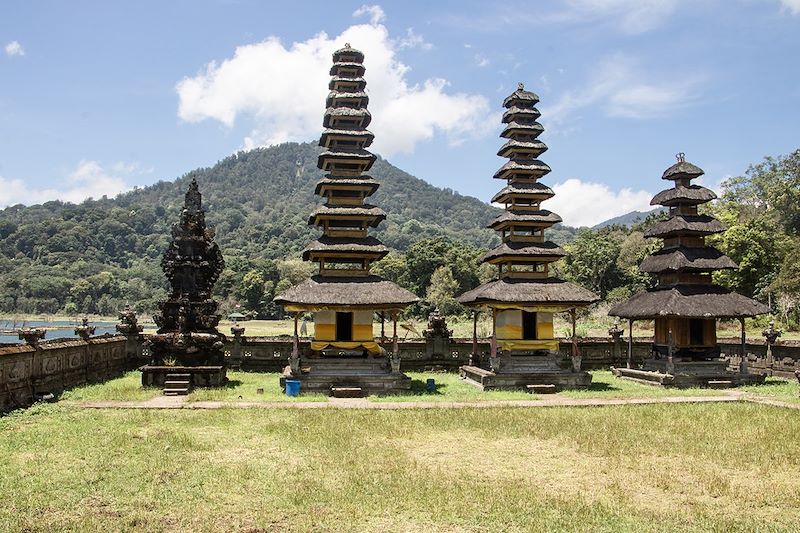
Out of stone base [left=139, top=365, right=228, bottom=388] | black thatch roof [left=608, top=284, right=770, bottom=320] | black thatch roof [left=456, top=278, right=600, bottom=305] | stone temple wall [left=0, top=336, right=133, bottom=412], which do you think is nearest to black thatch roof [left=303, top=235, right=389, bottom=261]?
black thatch roof [left=456, top=278, right=600, bottom=305]

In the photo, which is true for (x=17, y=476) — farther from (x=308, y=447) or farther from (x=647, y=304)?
(x=647, y=304)

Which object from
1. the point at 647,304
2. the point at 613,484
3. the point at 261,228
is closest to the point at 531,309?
the point at 647,304

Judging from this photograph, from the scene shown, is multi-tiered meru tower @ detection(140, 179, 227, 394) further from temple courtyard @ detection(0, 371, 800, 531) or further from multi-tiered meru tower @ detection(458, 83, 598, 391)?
multi-tiered meru tower @ detection(458, 83, 598, 391)

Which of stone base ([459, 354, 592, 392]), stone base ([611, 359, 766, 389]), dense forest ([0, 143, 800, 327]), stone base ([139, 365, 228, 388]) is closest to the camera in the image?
stone base ([139, 365, 228, 388])

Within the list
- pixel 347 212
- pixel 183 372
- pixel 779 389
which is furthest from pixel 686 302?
pixel 183 372

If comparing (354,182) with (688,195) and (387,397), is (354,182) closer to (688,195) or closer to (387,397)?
(387,397)

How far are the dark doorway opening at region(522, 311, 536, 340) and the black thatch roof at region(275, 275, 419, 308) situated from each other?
5.61m

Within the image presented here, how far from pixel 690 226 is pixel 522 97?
9764 millimetres

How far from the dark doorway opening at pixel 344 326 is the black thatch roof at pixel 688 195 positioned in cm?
1563

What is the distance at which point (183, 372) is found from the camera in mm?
26453

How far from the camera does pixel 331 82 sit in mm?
30953

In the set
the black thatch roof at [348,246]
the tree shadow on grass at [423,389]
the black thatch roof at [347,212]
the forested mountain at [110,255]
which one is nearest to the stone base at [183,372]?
the black thatch roof at [348,246]

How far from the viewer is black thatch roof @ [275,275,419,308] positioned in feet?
85.8

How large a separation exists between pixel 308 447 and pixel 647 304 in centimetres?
1967
